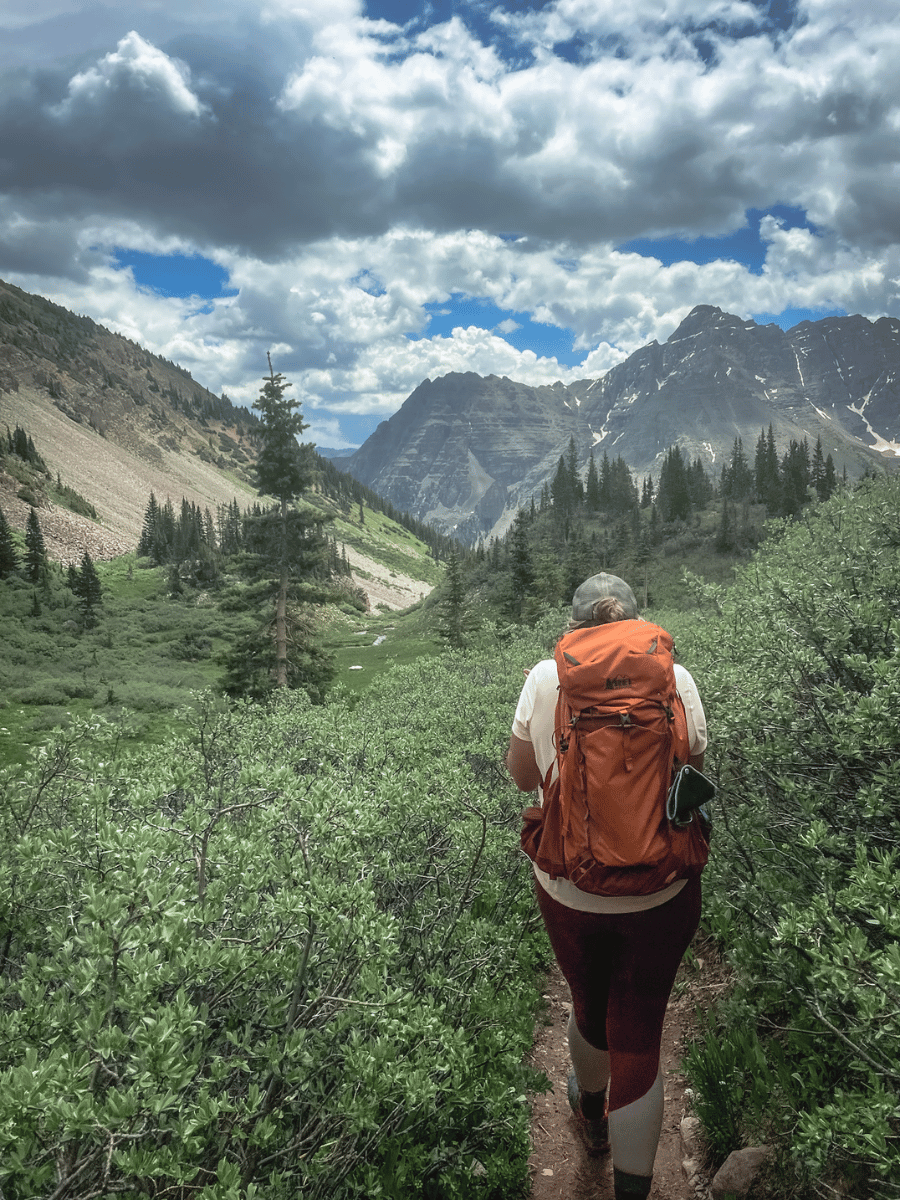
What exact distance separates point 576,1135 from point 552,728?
330 cm

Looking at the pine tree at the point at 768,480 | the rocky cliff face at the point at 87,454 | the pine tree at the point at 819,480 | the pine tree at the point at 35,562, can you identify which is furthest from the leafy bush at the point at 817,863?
the pine tree at the point at 768,480

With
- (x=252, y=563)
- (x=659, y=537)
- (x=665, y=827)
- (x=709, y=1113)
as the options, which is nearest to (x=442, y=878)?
(x=709, y=1113)

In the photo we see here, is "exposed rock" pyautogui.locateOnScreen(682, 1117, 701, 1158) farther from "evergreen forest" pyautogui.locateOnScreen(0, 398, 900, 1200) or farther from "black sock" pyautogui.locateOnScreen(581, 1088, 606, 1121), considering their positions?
"black sock" pyautogui.locateOnScreen(581, 1088, 606, 1121)

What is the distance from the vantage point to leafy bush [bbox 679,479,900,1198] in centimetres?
265

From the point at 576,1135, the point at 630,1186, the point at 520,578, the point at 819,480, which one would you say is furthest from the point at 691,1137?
the point at 819,480

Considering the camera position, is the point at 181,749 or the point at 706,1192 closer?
the point at 706,1192

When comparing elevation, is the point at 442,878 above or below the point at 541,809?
below

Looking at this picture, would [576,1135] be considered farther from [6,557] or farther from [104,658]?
[6,557]

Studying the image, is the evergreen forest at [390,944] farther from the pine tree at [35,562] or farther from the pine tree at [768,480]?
the pine tree at [768,480]

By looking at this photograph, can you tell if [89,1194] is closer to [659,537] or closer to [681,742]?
[681,742]

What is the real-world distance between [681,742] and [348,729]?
19.7ft

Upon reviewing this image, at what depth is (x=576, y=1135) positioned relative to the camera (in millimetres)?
4434

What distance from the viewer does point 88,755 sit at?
542cm

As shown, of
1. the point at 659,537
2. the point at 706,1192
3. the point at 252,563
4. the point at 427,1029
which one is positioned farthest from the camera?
the point at 659,537
